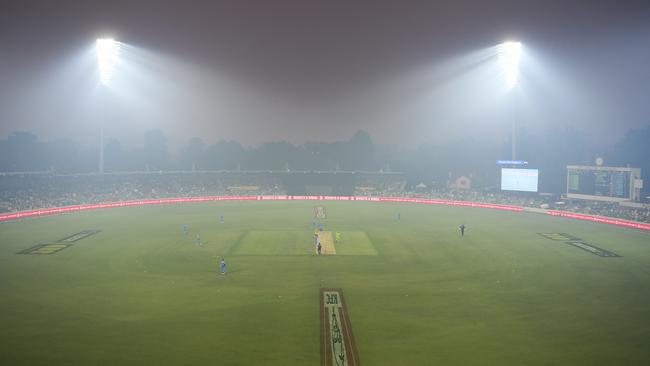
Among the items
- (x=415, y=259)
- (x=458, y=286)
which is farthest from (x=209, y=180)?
(x=458, y=286)

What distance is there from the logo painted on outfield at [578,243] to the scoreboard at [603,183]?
934 inches

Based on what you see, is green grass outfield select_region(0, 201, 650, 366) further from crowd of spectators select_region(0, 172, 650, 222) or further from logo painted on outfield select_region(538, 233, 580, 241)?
crowd of spectators select_region(0, 172, 650, 222)

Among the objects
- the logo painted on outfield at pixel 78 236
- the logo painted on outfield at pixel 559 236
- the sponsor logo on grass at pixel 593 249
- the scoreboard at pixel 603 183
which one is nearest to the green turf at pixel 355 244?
the logo painted on outfield at pixel 559 236

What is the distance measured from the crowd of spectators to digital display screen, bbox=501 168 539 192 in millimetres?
1719

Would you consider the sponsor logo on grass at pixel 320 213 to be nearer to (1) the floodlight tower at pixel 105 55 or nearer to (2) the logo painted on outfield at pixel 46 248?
(2) the logo painted on outfield at pixel 46 248

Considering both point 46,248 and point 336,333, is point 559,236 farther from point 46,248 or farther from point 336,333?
point 46,248

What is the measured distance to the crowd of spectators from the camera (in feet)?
260

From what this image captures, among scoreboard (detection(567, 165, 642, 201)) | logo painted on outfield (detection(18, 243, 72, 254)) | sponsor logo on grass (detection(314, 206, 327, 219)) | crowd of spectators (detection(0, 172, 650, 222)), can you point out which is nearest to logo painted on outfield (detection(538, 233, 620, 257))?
crowd of spectators (detection(0, 172, 650, 222))

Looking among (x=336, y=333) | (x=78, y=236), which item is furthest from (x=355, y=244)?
(x=78, y=236)

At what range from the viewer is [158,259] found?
139 ft

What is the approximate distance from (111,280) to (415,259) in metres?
23.9

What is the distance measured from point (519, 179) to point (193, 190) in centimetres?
6667

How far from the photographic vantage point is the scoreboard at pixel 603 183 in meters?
73.2

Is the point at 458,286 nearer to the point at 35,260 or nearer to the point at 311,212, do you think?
the point at 35,260
